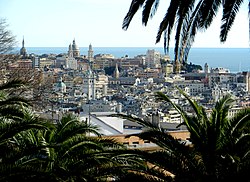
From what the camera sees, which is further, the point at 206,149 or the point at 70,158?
the point at 70,158

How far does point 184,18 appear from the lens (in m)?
4.88

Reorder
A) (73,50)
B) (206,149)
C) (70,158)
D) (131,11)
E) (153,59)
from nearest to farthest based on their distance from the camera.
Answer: (131,11) → (206,149) → (70,158) → (73,50) → (153,59)

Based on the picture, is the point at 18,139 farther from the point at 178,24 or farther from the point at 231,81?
the point at 231,81

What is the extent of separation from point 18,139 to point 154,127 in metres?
2.32

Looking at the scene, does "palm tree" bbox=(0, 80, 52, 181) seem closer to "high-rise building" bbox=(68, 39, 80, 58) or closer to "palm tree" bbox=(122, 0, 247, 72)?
"palm tree" bbox=(122, 0, 247, 72)

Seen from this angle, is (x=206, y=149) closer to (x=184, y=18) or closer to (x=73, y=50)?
(x=184, y=18)

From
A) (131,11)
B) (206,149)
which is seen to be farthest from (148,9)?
(206,149)

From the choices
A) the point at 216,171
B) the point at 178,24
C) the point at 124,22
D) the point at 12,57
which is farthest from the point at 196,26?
the point at 12,57

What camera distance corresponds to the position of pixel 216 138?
256 inches

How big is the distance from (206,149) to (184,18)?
2.02 metres

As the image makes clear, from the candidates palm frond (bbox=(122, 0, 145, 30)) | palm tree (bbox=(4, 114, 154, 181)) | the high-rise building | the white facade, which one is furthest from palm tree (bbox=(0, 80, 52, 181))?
the white facade

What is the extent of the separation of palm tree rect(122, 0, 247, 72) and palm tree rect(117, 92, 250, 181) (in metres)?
1.29

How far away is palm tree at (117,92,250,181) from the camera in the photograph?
5672 mm

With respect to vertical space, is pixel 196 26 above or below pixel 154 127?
above
